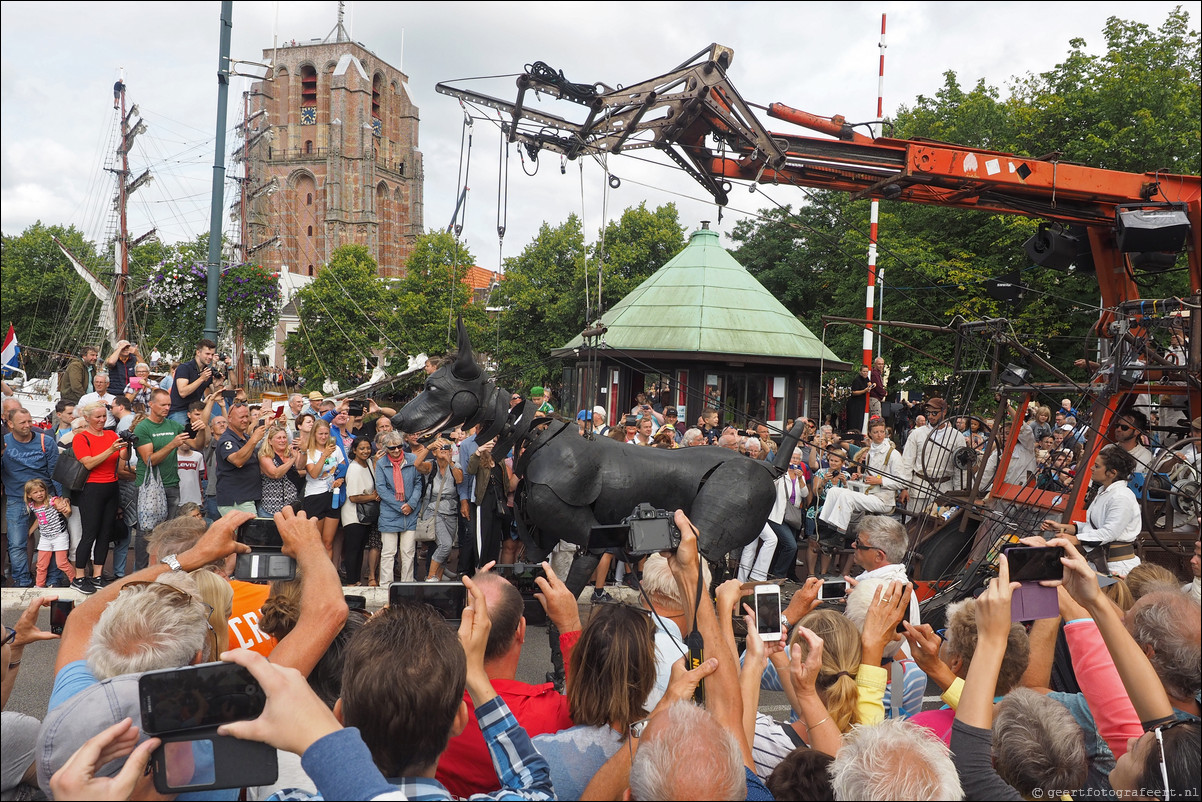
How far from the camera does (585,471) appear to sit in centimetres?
572

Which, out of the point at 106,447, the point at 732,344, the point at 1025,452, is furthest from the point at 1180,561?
the point at 732,344

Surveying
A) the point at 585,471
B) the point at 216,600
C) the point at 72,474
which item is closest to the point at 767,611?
the point at 216,600

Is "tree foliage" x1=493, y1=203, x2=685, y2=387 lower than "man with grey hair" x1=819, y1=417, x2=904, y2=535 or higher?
higher

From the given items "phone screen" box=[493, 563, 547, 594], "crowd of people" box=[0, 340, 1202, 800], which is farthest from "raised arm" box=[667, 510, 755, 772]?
"phone screen" box=[493, 563, 547, 594]

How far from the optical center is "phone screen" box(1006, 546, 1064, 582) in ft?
9.01

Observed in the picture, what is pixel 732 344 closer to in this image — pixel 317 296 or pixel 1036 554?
pixel 1036 554

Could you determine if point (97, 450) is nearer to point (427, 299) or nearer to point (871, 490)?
point (871, 490)

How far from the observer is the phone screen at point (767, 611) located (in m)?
2.85

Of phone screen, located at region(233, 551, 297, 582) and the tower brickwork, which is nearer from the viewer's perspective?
phone screen, located at region(233, 551, 297, 582)

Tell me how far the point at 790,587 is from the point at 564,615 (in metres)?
7.06

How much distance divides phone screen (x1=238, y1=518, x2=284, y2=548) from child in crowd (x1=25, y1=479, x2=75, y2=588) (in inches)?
235

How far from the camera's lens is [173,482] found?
843 centimetres

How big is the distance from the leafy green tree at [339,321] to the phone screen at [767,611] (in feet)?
135

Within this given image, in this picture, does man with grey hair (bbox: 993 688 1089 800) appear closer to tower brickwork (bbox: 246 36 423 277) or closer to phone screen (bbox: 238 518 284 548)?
phone screen (bbox: 238 518 284 548)
